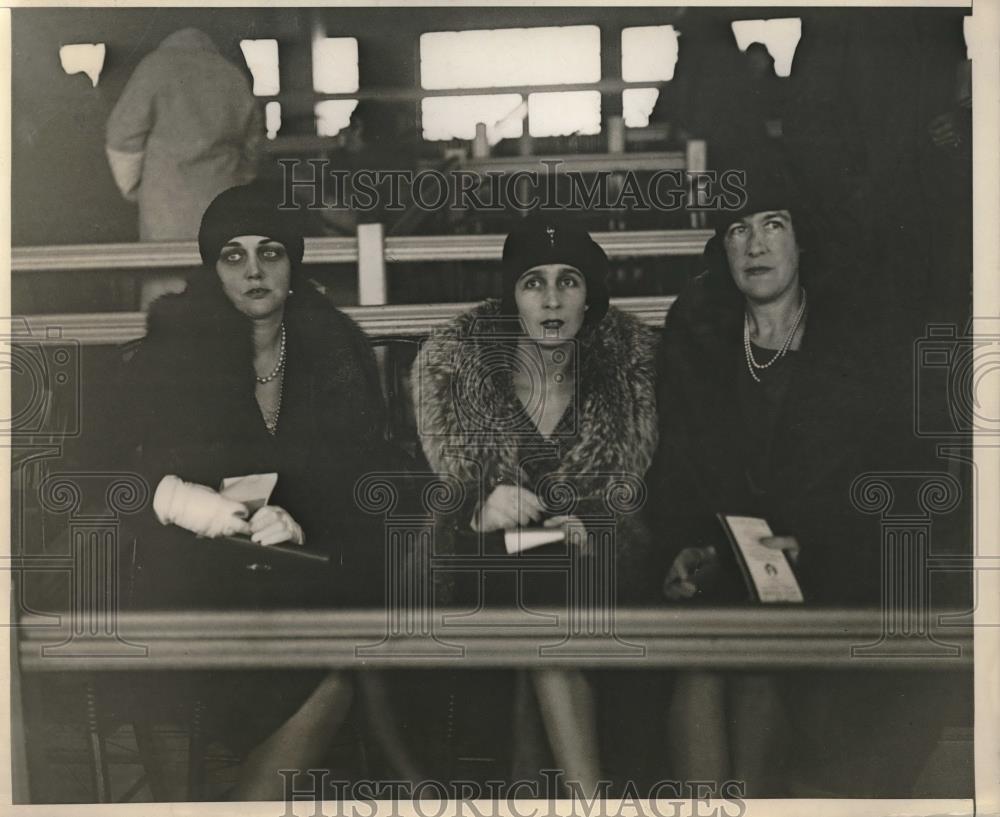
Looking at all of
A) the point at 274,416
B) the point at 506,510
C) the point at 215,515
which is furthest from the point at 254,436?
the point at 506,510

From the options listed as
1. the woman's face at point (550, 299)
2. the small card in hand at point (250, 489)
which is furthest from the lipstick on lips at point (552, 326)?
the small card in hand at point (250, 489)

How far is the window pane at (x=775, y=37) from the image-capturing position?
2.38 metres

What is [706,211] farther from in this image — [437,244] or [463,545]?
[463,545]

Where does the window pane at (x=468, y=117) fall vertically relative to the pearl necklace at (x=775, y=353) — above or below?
above

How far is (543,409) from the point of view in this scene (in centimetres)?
238

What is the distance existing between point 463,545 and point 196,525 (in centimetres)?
55

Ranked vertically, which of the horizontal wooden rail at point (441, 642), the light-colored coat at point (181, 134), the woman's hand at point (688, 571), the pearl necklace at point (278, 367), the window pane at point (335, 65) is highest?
the window pane at point (335, 65)

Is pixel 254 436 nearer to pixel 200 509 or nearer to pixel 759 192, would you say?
pixel 200 509

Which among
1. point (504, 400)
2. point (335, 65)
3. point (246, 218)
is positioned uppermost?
point (335, 65)

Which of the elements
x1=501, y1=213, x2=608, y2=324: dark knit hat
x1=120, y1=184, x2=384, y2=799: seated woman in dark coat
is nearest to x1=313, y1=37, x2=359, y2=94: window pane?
x1=120, y1=184, x2=384, y2=799: seated woman in dark coat

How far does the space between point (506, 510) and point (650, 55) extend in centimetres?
99

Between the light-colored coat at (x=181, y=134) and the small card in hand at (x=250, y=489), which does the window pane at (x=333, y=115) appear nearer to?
the light-colored coat at (x=181, y=134)

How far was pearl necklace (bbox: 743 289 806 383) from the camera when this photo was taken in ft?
7.85

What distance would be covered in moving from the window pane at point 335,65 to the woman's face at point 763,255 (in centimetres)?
85
